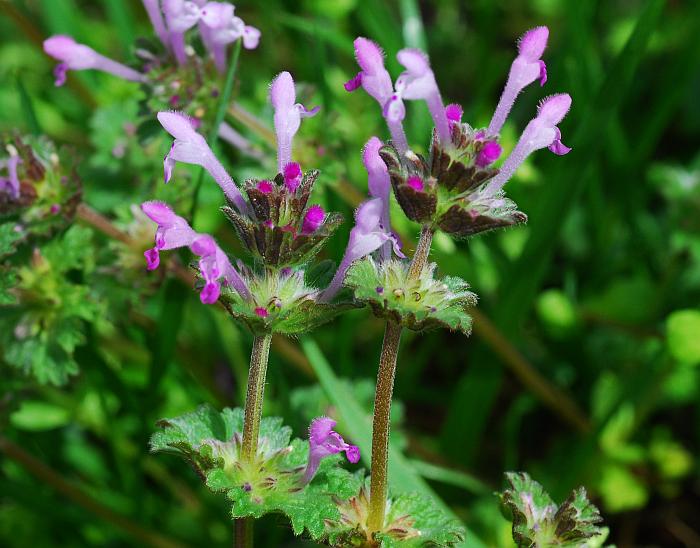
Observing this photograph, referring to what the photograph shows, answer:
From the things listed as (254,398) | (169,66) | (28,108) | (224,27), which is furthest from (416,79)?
(28,108)

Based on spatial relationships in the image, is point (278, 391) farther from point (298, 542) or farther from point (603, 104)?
point (603, 104)

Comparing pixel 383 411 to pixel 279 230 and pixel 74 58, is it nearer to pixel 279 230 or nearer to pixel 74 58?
pixel 279 230

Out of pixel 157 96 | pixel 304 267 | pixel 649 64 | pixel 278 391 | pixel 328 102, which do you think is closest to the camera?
pixel 304 267

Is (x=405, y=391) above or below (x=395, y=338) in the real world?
above

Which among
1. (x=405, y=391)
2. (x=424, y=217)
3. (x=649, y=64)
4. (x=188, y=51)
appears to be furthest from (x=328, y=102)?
(x=649, y=64)

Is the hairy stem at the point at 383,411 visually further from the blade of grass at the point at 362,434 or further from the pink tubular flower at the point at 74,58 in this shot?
the pink tubular flower at the point at 74,58

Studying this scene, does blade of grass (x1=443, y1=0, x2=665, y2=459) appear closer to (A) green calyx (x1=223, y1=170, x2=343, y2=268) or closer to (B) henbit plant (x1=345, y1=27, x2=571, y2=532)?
(B) henbit plant (x1=345, y1=27, x2=571, y2=532)
